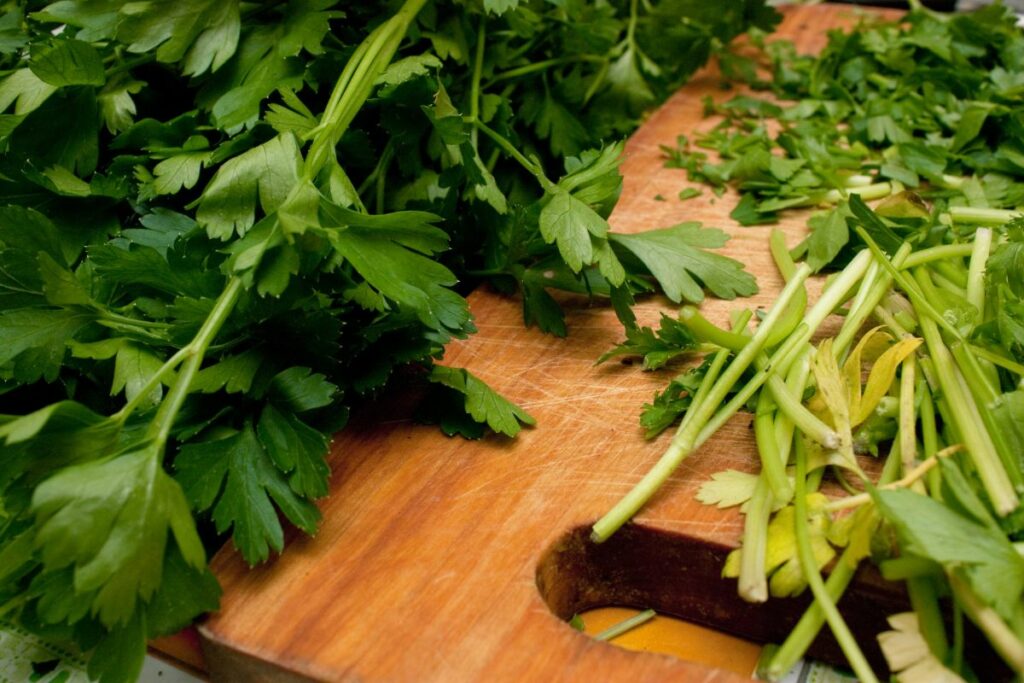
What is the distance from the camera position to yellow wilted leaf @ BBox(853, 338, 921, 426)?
3.29 ft

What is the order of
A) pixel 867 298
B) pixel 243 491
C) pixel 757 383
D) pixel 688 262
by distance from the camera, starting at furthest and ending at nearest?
1. pixel 688 262
2. pixel 867 298
3. pixel 757 383
4. pixel 243 491

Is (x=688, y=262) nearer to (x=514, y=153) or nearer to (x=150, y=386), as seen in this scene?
(x=514, y=153)

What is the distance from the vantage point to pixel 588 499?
101 centimetres

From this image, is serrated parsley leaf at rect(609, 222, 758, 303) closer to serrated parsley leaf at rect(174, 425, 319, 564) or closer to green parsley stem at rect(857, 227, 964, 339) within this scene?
green parsley stem at rect(857, 227, 964, 339)

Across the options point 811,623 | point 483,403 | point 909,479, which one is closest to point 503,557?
point 483,403

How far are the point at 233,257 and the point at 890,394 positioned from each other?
2.31 ft

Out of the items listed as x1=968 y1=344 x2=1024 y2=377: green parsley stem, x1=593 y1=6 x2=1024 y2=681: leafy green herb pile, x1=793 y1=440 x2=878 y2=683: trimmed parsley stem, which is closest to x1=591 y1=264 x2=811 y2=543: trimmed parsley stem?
x1=593 y1=6 x2=1024 y2=681: leafy green herb pile

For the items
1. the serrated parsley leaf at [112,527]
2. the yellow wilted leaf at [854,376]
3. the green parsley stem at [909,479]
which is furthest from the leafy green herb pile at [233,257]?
the green parsley stem at [909,479]

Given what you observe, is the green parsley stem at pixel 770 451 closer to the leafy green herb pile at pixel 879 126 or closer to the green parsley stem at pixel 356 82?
the leafy green herb pile at pixel 879 126

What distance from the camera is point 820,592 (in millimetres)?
858

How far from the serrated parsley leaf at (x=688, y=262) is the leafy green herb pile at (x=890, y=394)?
86 millimetres

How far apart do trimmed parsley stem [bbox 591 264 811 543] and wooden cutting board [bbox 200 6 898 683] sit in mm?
23

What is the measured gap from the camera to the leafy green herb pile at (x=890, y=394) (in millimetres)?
822

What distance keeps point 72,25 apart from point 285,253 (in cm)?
54
